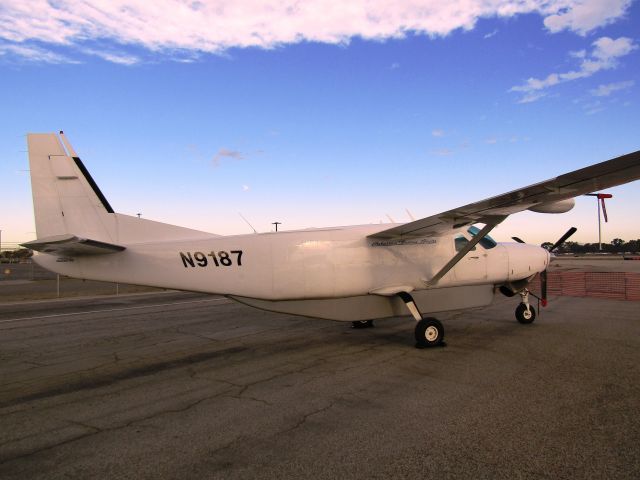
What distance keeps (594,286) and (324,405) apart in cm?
2248

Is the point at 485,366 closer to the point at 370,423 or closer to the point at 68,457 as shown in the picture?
the point at 370,423

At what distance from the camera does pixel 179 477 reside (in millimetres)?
3648

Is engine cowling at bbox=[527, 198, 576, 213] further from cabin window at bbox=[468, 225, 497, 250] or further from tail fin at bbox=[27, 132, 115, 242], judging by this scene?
tail fin at bbox=[27, 132, 115, 242]

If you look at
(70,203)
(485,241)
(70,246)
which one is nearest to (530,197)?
(485,241)

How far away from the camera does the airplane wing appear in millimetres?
6418

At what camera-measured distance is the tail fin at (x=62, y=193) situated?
326 inches

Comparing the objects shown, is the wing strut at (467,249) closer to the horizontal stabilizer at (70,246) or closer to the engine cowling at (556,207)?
the engine cowling at (556,207)

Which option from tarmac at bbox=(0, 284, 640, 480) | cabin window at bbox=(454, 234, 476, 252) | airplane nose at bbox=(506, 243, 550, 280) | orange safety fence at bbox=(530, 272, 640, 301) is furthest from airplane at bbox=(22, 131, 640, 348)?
orange safety fence at bbox=(530, 272, 640, 301)

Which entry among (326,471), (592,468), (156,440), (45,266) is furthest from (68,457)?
(45,266)

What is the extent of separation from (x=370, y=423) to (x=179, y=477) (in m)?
2.11

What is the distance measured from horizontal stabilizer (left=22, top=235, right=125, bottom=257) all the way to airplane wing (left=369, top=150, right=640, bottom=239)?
5394 mm

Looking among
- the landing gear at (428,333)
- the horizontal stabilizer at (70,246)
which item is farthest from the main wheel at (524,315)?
the horizontal stabilizer at (70,246)

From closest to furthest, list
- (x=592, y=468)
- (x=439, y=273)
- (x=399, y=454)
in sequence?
(x=592, y=468) < (x=399, y=454) < (x=439, y=273)

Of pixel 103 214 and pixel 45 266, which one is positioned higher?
pixel 103 214
